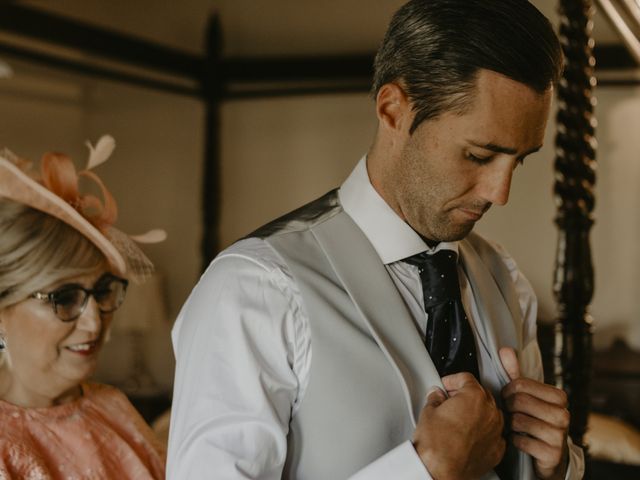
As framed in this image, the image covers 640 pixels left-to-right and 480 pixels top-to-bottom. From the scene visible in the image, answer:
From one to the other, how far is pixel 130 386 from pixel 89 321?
298cm

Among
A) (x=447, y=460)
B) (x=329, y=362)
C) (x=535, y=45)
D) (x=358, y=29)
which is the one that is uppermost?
(x=358, y=29)

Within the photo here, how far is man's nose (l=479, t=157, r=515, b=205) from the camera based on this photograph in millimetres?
1136

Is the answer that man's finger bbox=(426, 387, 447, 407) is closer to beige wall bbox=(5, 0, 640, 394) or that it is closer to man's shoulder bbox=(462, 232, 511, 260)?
man's shoulder bbox=(462, 232, 511, 260)

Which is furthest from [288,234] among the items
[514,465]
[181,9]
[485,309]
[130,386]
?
[181,9]

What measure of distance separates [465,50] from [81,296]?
3.26ft

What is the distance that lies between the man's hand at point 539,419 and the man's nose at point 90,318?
0.91 m

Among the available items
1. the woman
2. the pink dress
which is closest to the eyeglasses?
the woman

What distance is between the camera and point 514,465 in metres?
1.21

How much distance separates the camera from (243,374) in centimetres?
99

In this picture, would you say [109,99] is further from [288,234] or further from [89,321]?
[288,234]

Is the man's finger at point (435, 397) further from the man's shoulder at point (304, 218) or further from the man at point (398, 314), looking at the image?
the man's shoulder at point (304, 218)

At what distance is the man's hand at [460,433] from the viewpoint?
3.21 feet

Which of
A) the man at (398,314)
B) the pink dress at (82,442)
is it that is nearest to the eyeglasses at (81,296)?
the pink dress at (82,442)

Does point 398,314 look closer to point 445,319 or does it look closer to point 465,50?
point 445,319
